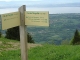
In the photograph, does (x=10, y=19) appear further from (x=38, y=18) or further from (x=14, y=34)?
(x=14, y=34)

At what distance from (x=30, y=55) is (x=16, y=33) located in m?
14.9

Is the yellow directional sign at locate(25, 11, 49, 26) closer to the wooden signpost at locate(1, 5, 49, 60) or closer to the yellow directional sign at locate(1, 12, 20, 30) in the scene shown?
the wooden signpost at locate(1, 5, 49, 60)

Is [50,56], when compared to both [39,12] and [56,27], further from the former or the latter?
[56,27]

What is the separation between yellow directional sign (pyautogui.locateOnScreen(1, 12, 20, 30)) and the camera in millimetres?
6398

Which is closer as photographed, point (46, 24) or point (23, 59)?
point (46, 24)

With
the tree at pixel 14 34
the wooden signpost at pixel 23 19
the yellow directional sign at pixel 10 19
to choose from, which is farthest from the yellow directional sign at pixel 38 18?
the tree at pixel 14 34

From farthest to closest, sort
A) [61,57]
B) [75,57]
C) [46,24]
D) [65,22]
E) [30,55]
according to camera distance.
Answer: [65,22] → [30,55] → [61,57] → [75,57] → [46,24]

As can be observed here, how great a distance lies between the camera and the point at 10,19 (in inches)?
257

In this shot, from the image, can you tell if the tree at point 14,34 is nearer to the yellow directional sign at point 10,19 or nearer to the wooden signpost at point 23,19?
the wooden signpost at point 23,19

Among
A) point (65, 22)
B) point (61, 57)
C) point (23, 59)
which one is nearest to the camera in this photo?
point (23, 59)

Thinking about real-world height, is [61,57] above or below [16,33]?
above

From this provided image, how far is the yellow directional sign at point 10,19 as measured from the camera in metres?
6.40

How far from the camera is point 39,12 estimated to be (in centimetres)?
654

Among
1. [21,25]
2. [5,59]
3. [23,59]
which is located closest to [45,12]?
[21,25]
